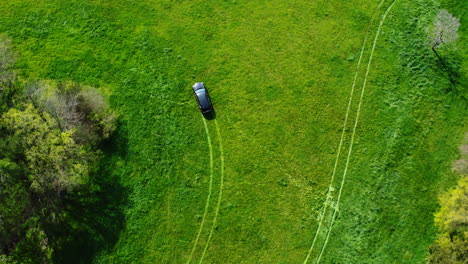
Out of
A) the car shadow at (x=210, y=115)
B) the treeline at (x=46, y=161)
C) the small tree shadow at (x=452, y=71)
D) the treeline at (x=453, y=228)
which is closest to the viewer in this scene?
the treeline at (x=453, y=228)

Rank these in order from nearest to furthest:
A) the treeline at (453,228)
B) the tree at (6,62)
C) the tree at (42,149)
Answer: the treeline at (453,228) < the tree at (42,149) < the tree at (6,62)

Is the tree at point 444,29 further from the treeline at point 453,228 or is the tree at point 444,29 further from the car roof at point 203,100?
the car roof at point 203,100

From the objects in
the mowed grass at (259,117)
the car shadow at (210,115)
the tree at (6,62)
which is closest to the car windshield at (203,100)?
the car shadow at (210,115)

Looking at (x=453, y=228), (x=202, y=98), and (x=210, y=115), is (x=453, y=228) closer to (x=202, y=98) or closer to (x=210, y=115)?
(x=210, y=115)

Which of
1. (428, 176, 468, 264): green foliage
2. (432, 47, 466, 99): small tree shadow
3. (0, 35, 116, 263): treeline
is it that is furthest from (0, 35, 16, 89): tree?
(432, 47, 466, 99): small tree shadow

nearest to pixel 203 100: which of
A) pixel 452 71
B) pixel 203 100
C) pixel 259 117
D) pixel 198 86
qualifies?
pixel 203 100

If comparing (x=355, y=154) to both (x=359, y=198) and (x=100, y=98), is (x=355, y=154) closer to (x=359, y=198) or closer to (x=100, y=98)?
(x=359, y=198)

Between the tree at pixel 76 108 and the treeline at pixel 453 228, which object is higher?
the tree at pixel 76 108
